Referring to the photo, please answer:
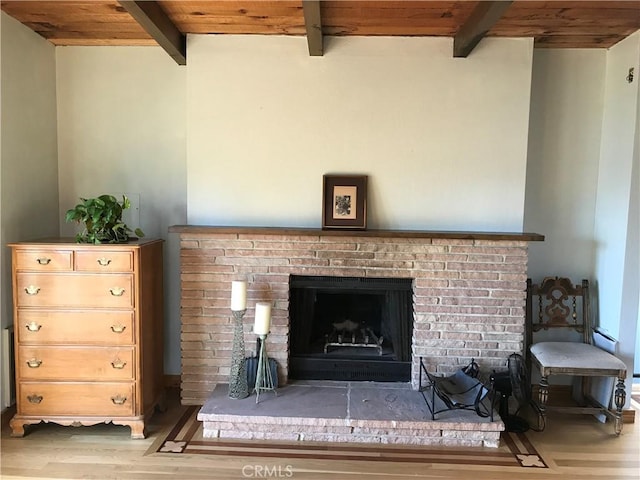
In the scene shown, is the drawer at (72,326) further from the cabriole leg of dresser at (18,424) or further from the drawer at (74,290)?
the cabriole leg of dresser at (18,424)

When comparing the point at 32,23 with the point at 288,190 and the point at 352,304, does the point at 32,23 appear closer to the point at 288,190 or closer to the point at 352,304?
the point at 288,190

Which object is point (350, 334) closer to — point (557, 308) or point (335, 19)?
point (557, 308)

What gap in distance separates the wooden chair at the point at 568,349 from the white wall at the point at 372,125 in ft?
2.07

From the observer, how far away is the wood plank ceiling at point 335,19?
224 centimetres

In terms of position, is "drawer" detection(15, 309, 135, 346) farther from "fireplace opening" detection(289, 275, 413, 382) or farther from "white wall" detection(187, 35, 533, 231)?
"fireplace opening" detection(289, 275, 413, 382)

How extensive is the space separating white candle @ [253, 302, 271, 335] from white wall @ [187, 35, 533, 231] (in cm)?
62

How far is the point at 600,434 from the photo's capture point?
103 inches

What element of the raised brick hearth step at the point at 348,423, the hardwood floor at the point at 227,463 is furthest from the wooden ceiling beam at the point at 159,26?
the hardwood floor at the point at 227,463

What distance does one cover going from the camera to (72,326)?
7.95 ft

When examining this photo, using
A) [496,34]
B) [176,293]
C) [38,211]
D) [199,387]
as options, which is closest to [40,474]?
[199,387]

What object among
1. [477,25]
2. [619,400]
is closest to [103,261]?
[477,25]

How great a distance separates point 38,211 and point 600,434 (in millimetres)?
3574

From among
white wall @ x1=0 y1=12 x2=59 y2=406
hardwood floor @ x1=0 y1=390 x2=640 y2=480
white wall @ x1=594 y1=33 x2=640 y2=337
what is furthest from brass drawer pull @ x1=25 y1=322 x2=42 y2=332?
white wall @ x1=594 y1=33 x2=640 y2=337

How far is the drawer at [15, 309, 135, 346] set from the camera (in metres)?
2.41
